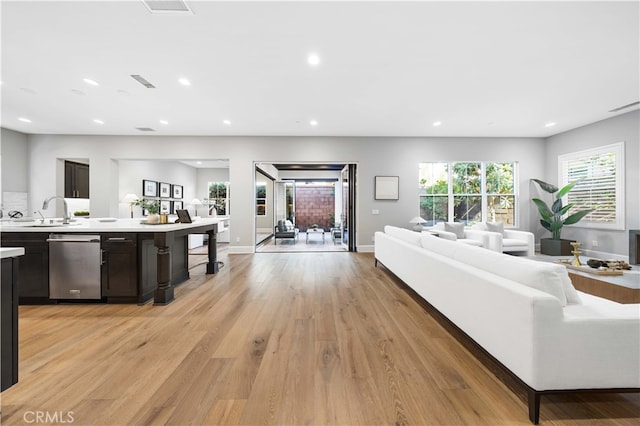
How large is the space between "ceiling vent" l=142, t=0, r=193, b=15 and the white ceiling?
0.22ft

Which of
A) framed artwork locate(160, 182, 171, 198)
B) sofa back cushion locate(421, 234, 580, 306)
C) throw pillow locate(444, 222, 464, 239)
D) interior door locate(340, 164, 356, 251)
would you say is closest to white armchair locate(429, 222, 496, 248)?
throw pillow locate(444, 222, 464, 239)

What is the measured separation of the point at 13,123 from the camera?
5914mm

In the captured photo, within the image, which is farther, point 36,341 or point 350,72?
point 350,72

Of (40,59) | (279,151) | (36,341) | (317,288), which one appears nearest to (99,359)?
(36,341)

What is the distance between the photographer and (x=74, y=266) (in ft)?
10.2

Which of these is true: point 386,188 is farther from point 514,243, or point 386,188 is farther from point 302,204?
point 302,204

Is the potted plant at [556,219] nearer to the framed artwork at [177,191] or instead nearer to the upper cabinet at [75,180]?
the framed artwork at [177,191]

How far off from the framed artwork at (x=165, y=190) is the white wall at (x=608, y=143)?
10.8 meters

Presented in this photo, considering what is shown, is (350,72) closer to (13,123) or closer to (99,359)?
(99,359)

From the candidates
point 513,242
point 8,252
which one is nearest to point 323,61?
point 8,252

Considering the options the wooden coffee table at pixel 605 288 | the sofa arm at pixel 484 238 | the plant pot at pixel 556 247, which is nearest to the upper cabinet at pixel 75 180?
the sofa arm at pixel 484 238

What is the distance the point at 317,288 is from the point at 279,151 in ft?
13.7

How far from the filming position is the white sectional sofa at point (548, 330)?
1384 mm

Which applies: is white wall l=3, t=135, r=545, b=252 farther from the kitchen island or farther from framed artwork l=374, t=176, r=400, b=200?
the kitchen island
